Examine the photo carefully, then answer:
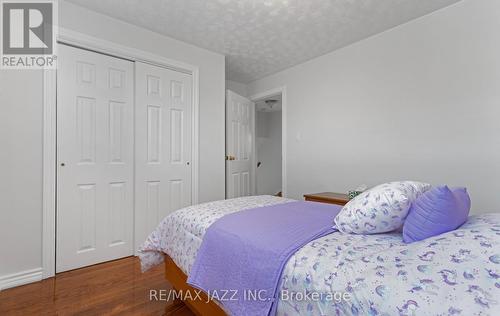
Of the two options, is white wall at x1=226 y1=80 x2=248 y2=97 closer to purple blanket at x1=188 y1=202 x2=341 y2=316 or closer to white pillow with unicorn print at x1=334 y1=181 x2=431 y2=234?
purple blanket at x1=188 y1=202 x2=341 y2=316

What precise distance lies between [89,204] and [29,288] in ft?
2.46

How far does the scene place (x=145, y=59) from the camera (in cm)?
257

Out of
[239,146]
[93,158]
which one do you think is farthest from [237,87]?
[93,158]

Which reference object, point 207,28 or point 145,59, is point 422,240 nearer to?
point 207,28

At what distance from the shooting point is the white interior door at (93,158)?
2139 mm

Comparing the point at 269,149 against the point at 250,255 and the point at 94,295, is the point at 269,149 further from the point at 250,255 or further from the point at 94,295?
the point at 250,255

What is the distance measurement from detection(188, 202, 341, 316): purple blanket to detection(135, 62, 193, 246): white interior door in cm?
161

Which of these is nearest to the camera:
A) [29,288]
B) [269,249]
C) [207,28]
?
[269,249]

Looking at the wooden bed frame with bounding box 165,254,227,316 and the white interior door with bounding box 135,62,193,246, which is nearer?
the wooden bed frame with bounding box 165,254,227,316

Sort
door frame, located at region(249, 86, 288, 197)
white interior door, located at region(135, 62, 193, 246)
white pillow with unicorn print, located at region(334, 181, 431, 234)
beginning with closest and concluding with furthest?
white pillow with unicorn print, located at region(334, 181, 431, 234) < white interior door, located at region(135, 62, 193, 246) < door frame, located at region(249, 86, 288, 197)

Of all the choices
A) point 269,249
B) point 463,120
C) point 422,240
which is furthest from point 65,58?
point 463,120

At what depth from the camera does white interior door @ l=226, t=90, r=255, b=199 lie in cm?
357

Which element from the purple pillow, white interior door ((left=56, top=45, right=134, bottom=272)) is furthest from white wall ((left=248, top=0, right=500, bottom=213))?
white interior door ((left=56, top=45, right=134, bottom=272))

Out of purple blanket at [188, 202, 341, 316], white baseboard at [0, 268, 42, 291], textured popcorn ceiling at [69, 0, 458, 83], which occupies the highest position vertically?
textured popcorn ceiling at [69, 0, 458, 83]
